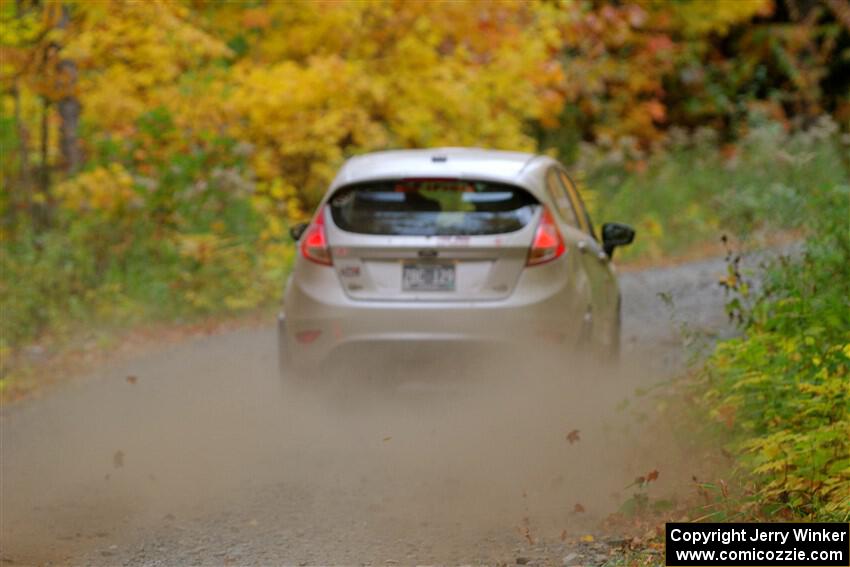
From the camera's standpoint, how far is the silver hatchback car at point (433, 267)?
799 cm

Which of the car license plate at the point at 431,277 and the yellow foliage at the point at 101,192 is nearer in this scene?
the car license plate at the point at 431,277

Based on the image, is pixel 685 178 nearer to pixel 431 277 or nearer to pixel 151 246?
pixel 151 246

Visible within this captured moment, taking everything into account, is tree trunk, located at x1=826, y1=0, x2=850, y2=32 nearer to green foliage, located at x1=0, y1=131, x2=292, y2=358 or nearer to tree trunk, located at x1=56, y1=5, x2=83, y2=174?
green foliage, located at x1=0, y1=131, x2=292, y2=358

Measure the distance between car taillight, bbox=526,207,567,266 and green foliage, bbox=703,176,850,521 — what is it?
1135 millimetres

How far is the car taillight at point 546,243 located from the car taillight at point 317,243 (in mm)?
1228

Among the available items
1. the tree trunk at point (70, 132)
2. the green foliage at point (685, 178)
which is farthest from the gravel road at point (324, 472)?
the green foliage at point (685, 178)

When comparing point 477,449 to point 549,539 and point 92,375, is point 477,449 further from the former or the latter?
point 92,375

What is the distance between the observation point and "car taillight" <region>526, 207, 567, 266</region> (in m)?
8.12

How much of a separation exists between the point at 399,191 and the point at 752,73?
19.6 metres

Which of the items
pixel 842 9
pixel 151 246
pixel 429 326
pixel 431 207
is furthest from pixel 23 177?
pixel 842 9

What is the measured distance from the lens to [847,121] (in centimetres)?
2491

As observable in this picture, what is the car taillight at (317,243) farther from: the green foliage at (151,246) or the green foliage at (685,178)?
the green foliage at (685,178)

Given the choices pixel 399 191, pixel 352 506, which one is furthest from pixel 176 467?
pixel 399 191

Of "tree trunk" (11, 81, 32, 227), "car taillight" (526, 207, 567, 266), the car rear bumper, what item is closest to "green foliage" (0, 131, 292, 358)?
"tree trunk" (11, 81, 32, 227)
